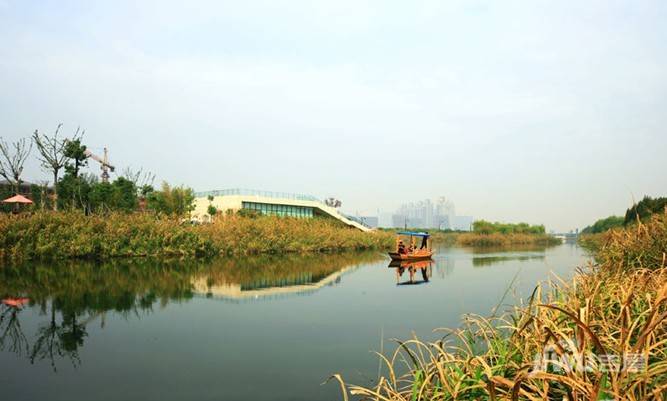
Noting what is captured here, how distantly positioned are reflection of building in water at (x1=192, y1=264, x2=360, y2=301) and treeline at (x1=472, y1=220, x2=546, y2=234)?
41.8 meters

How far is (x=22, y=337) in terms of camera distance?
770 centimetres

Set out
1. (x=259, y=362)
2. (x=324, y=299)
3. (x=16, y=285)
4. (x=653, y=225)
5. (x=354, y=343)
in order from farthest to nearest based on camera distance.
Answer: (x=16, y=285) → (x=324, y=299) → (x=653, y=225) → (x=354, y=343) → (x=259, y=362)

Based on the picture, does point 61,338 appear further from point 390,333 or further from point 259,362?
point 390,333

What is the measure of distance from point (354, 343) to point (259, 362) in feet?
5.56

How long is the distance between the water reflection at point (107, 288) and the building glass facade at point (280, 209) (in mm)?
27908

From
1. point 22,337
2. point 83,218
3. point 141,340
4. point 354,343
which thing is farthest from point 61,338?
point 83,218

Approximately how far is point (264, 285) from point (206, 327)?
19.2ft

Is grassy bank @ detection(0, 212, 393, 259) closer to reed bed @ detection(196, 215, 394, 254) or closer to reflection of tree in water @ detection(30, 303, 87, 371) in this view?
reed bed @ detection(196, 215, 394, 254)

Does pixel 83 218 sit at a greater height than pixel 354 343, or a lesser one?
greater

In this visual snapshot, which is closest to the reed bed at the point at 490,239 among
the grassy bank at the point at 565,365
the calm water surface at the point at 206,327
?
the calm water surface at the point at 206,327

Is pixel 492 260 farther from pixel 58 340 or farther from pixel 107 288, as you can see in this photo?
pixel 58 340

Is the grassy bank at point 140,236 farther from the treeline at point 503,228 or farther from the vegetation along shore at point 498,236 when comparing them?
the treeline at point 503,228

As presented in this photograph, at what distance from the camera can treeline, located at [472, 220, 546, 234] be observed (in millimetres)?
55844

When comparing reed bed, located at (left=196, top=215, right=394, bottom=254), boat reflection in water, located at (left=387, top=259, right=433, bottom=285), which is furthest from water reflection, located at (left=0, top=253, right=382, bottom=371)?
reed bed, located at (left=196, top=215, right=394, bottom=254)
